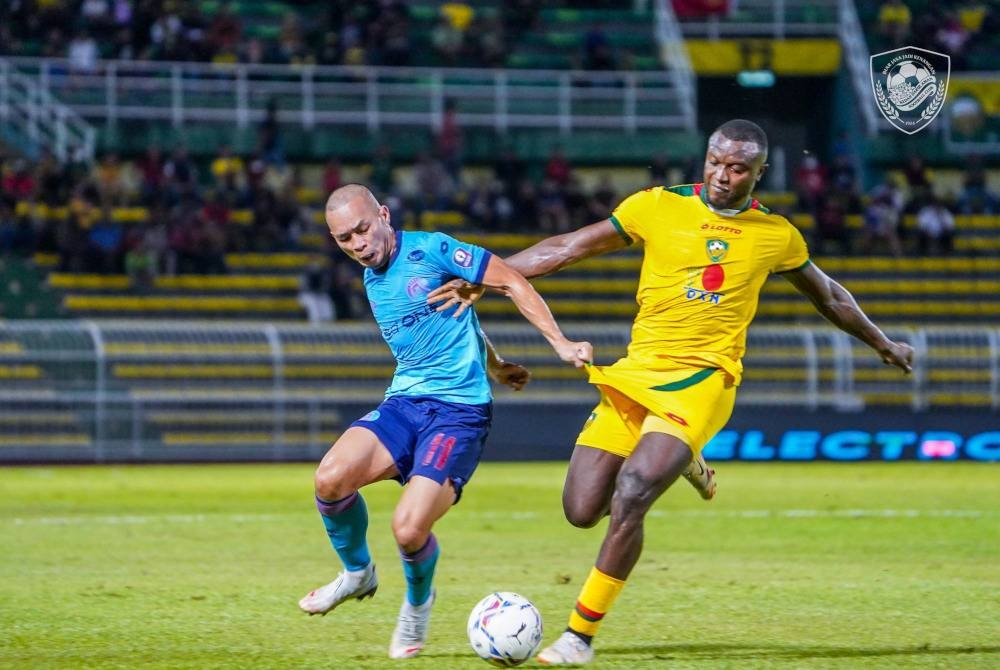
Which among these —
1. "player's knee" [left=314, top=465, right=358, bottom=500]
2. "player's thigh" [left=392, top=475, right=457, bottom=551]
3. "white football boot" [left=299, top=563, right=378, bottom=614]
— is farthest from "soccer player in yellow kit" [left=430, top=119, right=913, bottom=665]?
"white football boot" [left=299, top=563, right=378, bottom=614]

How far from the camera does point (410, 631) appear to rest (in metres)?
7.55

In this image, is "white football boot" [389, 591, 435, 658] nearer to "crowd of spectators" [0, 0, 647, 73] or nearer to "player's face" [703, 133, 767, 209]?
"player's face" [703, 133, 767, 209]

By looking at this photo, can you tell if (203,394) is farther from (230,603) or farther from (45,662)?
(45,662)

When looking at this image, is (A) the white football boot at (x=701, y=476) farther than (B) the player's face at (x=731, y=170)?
Yes

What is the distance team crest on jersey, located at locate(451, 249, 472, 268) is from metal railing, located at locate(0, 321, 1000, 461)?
47.5ft

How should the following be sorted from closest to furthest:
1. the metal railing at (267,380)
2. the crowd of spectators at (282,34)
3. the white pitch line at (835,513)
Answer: the white pitch line at (835,513)
the metal railing at (267,380)
the crowd of spectators at (282,34)

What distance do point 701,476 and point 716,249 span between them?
1278 mm

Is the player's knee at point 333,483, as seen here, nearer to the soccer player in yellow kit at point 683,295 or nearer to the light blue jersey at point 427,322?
the light blue jersey at point 427,322

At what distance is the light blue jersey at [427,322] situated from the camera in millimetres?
7969

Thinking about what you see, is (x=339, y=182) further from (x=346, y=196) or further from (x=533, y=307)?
(x=533, y=307)

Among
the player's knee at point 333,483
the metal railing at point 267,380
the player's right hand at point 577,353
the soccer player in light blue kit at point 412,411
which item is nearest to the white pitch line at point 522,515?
the metal railing at point 267,380

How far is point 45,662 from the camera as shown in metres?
7.30

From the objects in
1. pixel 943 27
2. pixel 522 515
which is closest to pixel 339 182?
pixel 943 27

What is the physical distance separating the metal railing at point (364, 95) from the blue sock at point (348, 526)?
22.6 m
